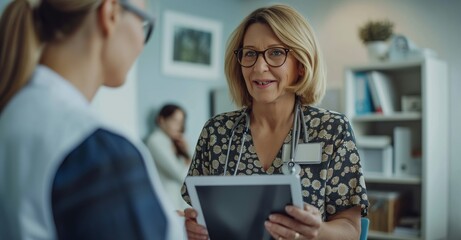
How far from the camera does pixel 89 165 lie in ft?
2.10

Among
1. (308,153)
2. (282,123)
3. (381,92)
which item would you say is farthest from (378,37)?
(308,153)

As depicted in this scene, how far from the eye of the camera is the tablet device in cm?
110

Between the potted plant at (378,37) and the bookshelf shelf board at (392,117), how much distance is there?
0.46 m

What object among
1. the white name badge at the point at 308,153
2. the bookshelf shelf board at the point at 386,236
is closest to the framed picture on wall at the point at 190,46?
the bookshelf shelf board at the point at 386,236

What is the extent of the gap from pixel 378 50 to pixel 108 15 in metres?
3.45

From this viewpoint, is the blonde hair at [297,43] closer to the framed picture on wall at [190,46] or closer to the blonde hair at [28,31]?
the blonde hair at [28,31]

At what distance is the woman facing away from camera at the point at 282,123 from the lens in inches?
58.4

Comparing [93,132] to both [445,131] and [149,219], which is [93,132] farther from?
[445,131]

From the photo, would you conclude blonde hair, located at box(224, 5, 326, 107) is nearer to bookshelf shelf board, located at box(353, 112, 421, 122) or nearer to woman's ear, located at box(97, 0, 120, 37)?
woman's ear, located at box(97, 0, 120, 37)

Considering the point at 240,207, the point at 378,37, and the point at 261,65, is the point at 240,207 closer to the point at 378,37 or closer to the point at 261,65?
the point at 261,65

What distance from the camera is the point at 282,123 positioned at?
165 centimetres

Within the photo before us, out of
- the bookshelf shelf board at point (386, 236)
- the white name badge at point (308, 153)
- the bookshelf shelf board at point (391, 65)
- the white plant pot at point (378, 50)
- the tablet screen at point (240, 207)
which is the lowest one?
the bookshelf shelf board at point (386, 236)

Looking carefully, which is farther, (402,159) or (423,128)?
(402,159)

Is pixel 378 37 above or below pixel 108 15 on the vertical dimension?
above
